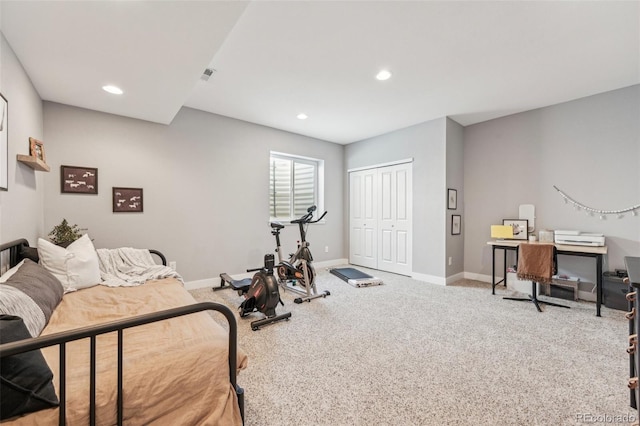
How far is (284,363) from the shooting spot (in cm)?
201

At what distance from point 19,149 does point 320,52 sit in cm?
266

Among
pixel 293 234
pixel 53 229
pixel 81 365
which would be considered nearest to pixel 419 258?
pixel 293 234

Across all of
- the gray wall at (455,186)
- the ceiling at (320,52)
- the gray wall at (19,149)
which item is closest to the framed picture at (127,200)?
the gray wall at (19,149)

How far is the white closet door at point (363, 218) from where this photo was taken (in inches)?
205

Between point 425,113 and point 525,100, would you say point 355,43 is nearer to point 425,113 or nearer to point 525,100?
point 425,113

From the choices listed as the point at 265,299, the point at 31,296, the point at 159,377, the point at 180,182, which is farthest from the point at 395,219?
the point at 31,296

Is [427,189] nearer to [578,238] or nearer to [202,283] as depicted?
[578,238]

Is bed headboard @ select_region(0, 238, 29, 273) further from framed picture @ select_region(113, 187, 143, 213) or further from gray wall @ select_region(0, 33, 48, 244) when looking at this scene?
framed picture @ select_region(113, 187, 143, 213)

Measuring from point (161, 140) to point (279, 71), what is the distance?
1.99 metres

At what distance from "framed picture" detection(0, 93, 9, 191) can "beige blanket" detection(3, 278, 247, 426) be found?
3.70 feet

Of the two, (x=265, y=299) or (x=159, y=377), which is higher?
(x=159, y=377)

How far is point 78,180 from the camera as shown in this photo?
3.08 metres

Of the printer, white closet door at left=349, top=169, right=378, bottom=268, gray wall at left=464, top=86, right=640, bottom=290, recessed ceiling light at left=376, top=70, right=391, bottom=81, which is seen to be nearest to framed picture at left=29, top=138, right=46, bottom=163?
recessed ceiling light at left=376, top=70, right=391, bottom=81

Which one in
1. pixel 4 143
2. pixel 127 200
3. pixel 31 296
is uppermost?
pixel 4 143
